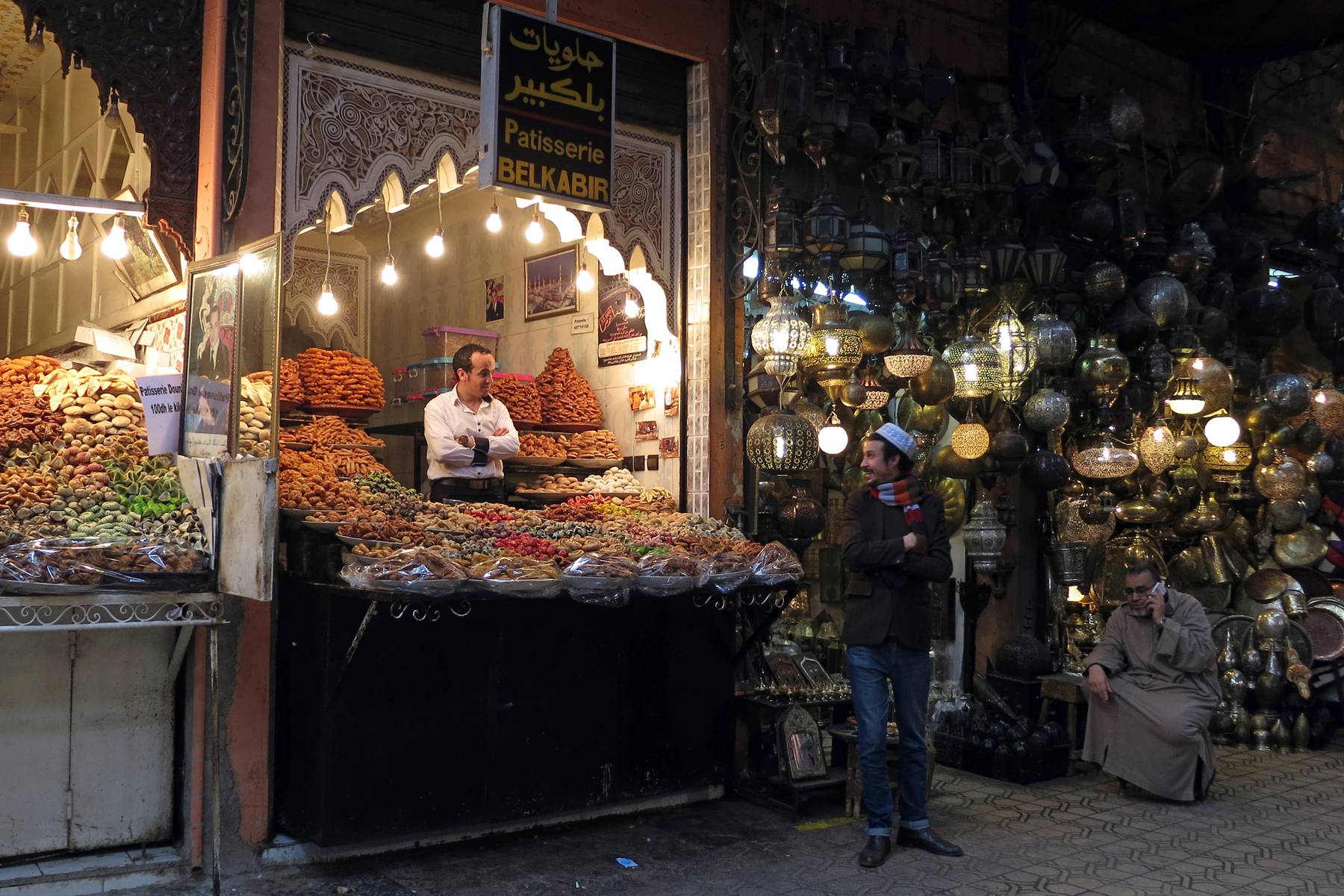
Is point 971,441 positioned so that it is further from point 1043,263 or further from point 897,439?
point 897,439

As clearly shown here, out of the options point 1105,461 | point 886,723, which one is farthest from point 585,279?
point 886,723

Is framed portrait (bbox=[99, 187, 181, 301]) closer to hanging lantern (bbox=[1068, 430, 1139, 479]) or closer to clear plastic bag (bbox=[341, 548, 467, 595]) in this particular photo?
clear plastic bag (bbox=[341, 548, 467, 595])

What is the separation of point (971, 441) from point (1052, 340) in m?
0.78

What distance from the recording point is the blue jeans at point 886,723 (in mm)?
4621

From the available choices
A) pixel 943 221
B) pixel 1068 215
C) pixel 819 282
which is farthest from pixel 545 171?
pixel 1068 215

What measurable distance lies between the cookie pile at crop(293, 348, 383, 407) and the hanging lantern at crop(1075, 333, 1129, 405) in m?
4.39

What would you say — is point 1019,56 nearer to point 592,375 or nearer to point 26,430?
point 592,375

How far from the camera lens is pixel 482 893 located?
4191mm

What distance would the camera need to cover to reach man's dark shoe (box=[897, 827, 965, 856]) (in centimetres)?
474

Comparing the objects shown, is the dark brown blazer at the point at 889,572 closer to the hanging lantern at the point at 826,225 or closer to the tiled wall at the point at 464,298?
the hanging lantern at the point at 826,225

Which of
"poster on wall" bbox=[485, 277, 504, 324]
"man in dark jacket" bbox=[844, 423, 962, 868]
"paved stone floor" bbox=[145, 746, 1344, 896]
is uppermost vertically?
"poster on wall" bbox=[485, 277, 504, 324]

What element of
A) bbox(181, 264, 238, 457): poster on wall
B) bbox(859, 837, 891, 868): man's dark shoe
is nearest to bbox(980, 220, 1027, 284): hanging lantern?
bbox(859, 837, 891, 868): man's dark shoe

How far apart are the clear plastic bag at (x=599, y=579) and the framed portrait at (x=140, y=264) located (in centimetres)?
234

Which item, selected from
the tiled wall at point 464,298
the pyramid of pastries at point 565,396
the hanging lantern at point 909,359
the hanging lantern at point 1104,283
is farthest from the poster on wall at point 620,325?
the hanging lantern at point 1104,283
